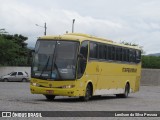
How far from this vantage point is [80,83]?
25672mm

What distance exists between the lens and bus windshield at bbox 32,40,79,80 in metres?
25.1

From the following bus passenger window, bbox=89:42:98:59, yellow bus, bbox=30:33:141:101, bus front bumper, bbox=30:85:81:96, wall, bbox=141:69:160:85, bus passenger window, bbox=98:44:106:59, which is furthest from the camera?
wall, bbox=141:69:160:85

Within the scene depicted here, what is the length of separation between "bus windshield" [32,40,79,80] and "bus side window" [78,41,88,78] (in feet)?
1.30

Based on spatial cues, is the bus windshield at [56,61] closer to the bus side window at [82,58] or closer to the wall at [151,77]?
the bus side window at [82,58]

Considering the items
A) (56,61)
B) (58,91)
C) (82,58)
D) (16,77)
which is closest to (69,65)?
(56,61)

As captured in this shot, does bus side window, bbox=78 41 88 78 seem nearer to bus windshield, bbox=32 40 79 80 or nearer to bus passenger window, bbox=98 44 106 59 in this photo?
bus windshield, bbox=32 40 79 80

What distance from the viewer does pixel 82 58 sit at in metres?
25.8

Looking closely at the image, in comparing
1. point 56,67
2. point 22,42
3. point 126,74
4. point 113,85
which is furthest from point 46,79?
point 22,42

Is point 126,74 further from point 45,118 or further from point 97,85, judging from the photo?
point 45,118

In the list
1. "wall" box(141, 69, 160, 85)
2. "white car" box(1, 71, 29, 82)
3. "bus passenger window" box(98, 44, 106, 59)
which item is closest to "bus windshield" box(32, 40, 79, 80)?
"bus passenger window" box(98, 44, 106, 59)

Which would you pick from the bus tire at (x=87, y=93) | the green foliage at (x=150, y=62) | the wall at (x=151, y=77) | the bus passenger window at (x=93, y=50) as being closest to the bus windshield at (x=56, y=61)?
the bus passenger window at (x=93, y=50)

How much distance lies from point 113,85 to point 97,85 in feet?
11.1

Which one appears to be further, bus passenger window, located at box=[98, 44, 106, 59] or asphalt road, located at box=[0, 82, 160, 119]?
bus passenger window, located at box=[98, 44, 106, 59]

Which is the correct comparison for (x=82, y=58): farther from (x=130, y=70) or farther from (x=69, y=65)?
(x=130, y=70)
